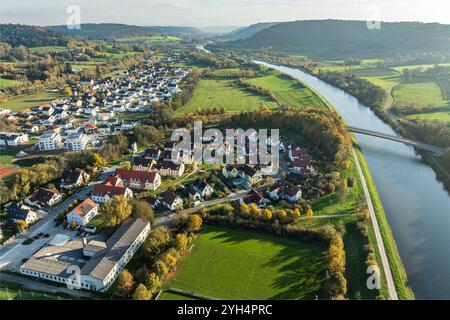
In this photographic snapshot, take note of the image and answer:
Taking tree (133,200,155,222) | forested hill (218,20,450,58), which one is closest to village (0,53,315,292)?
tree (133,200,155,222)

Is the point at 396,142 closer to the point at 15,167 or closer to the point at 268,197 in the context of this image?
the point at 268,197

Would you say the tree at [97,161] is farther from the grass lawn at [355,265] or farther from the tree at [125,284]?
the grass lawn at [355,265]

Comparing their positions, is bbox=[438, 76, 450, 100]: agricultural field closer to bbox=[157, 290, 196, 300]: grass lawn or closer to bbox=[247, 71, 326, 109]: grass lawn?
bbox=[247, 71, 326, 109]: grass lawn

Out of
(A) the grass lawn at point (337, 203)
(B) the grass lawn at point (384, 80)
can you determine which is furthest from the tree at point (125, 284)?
(B) the grass lawn at point (384, 80)

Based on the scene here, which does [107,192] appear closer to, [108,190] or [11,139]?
[108,190]

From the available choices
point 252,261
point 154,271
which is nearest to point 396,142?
point 252,261

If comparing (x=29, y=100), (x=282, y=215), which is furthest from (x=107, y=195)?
(x=29, y=100)
